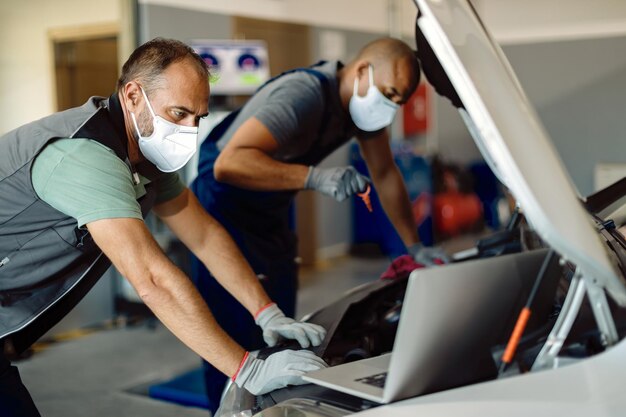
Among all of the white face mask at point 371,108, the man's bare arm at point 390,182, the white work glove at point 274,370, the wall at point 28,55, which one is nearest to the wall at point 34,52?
the wall at point 28,55

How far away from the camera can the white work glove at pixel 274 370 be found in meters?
1.60

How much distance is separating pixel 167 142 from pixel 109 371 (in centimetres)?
280

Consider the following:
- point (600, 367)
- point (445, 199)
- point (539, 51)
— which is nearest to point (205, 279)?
point (600, 367)

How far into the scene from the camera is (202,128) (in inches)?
226

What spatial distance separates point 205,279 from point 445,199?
5.95m

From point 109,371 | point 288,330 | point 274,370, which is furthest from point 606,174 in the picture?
point 274,370

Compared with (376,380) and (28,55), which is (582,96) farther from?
(376,380)

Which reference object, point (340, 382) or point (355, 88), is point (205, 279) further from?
point (340, 382)

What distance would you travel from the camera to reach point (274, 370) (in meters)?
1.62

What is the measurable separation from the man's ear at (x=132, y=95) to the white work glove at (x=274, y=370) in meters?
0.68

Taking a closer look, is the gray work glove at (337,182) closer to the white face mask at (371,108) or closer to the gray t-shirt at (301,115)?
the gray t-shirt at (301,115)

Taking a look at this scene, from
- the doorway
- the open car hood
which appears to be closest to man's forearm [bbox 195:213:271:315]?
the open car hood

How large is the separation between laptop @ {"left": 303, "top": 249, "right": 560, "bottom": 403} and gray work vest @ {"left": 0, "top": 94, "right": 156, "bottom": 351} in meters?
0.71

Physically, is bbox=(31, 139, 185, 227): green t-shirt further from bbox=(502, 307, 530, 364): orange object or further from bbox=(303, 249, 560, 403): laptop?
bbox=(502, 307, 530, 364): orange object
